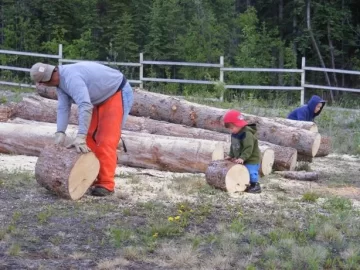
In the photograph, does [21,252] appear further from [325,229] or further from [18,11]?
[18,11]

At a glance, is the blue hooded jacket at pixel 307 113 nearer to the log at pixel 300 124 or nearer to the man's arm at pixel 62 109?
the log at pixel 300 124

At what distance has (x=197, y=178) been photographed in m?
9.31

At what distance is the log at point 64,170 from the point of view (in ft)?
25.2

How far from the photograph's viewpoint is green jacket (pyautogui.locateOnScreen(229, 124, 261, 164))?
339 inches

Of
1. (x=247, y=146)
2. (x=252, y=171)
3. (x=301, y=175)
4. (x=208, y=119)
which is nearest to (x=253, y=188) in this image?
(x=252, y=171)

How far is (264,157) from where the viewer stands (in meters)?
10.1

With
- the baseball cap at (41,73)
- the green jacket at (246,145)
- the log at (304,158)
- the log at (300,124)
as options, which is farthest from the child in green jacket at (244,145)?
the log at (300,124)

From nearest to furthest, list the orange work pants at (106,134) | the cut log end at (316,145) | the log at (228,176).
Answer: the orange work pants at (106,134), the log at (228,176), the cut log end at (316,145)

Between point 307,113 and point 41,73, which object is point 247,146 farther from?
point 307,113

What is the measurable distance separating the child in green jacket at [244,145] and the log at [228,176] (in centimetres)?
8

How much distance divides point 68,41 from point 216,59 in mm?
5715

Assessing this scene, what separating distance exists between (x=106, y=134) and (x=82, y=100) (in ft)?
2.37

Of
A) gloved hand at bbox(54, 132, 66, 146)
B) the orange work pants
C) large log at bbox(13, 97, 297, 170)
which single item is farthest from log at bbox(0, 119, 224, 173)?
gloved hand at bbox(54, 132, 66, 146)

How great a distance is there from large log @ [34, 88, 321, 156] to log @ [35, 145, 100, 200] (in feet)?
12.7
